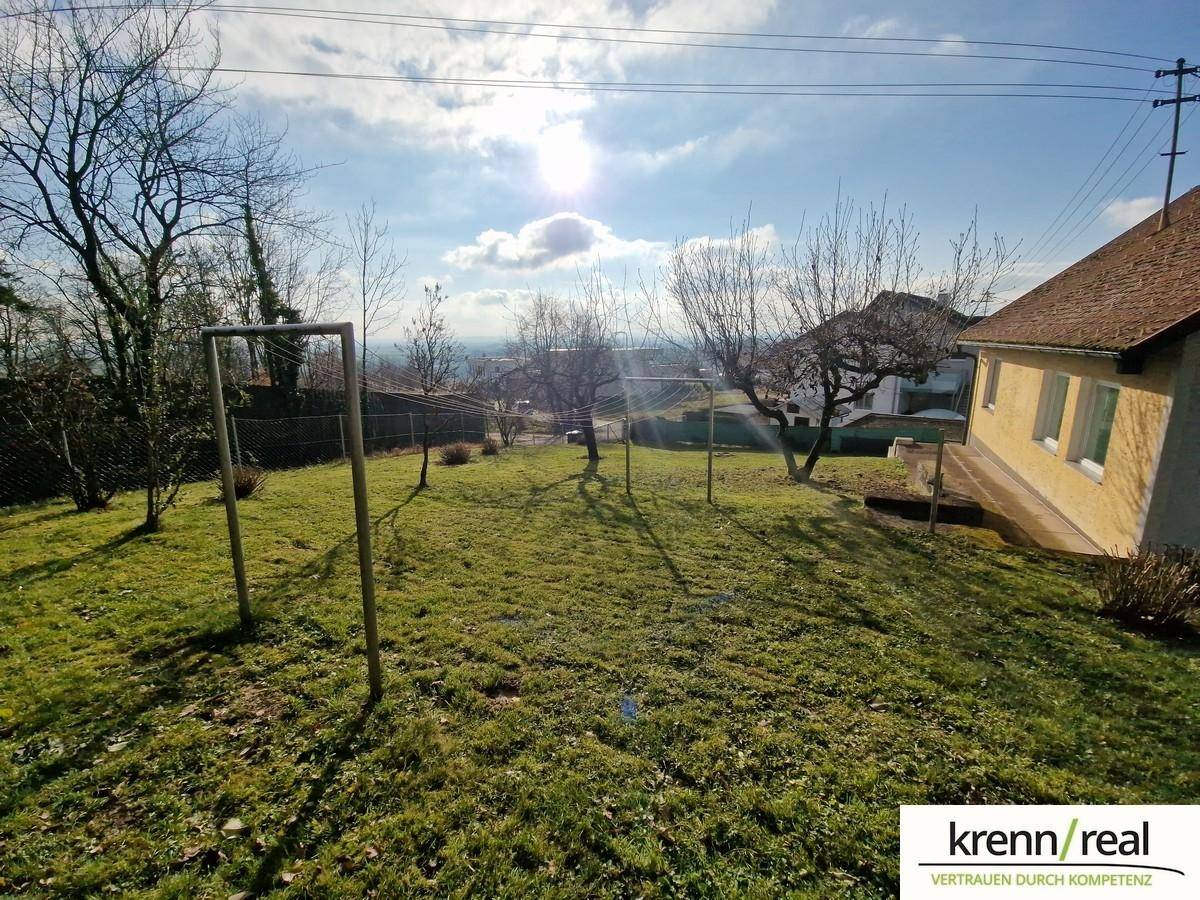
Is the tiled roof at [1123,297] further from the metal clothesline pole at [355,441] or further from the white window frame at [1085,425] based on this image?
the metal clothesline pole at [355,441]

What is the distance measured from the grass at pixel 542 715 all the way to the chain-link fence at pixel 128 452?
1.36 meters

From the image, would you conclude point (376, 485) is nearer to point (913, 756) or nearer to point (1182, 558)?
point (913, 756)

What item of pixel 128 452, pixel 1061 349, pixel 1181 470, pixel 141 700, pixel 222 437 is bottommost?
pixel 141 700

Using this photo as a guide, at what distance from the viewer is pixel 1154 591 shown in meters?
4.18

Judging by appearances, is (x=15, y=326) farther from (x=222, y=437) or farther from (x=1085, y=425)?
(x=1085, y=425)

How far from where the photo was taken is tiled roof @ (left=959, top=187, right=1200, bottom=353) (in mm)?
5109

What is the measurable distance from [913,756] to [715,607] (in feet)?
6.60

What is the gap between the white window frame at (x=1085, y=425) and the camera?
646 centimetres

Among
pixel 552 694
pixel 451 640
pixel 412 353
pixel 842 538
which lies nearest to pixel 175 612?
pixel 451 640

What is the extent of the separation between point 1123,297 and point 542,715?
890cm

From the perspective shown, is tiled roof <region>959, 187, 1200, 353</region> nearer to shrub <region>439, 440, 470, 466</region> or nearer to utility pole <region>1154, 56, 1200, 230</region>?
utility pole <region>1154, 56, 1200, 230</region>

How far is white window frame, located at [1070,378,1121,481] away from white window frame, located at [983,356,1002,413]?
15.3ft

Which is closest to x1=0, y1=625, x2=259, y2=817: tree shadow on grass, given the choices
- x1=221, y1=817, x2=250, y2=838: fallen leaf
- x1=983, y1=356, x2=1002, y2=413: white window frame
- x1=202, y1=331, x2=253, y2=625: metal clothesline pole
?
x1=202, y1=331, x2=253, y2=625: metal clothesline pole

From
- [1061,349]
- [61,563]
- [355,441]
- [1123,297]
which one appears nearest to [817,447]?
[1061,349]
